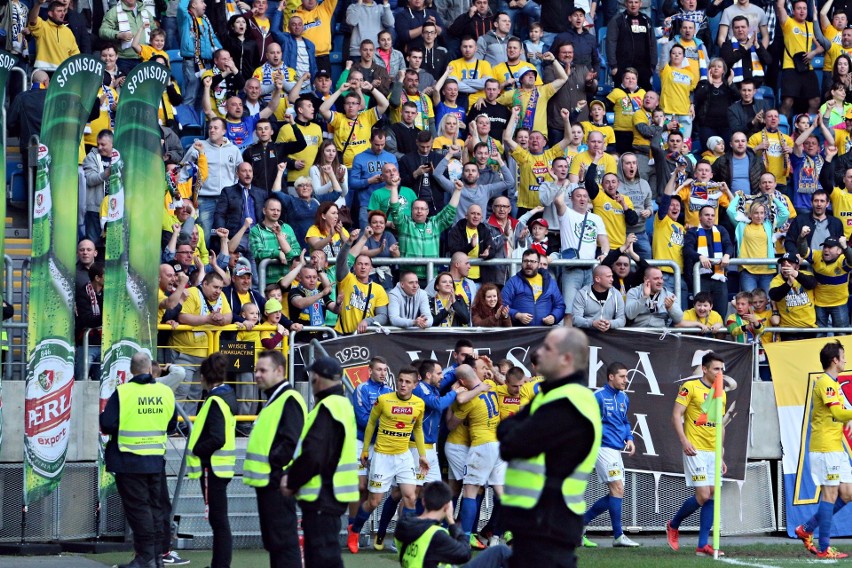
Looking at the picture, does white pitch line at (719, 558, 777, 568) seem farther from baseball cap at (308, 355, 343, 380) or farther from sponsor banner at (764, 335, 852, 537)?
baseball cap at (308, 355, 343, 380)

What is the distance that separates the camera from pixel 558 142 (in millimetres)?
20297

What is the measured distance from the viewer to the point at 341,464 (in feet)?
31.3

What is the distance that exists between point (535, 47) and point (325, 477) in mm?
13335

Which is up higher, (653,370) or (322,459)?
(653,370)

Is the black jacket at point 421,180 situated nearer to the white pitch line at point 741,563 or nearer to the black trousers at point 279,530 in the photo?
the white pitch line at point 741,563

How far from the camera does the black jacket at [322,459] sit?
9.32m

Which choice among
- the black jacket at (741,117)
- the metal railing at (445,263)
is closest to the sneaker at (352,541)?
the metal railing at (445,263)

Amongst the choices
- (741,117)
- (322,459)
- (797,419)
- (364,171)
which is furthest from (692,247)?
(322,459)

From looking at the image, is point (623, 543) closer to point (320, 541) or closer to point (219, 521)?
point (219, 521)

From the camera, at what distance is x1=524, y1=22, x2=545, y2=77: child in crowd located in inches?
849

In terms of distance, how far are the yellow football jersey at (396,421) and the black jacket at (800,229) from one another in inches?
242

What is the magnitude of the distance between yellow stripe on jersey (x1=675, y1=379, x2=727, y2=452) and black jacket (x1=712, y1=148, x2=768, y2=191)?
5437 millimetres

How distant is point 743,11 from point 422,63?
18.0 feet

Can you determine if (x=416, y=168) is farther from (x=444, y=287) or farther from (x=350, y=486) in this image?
(x=350, y=486)
